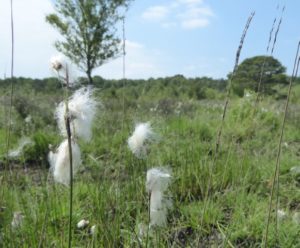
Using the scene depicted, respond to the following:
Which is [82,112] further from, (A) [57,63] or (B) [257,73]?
(B) [257,73]

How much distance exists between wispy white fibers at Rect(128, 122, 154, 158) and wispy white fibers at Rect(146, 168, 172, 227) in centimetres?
33

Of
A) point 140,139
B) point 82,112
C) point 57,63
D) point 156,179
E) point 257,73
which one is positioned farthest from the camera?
point 257,73

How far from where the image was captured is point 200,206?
8.63ft

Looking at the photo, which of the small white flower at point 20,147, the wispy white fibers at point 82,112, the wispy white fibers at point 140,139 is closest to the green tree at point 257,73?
the wispy white fibers at point 140,139

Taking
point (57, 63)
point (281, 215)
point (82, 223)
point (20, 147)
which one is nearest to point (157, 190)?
point (57, 63)

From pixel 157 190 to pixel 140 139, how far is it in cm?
55

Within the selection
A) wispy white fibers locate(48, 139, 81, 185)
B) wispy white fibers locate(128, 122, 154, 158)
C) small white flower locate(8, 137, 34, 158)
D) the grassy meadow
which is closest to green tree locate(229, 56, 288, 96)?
the grassy meadow

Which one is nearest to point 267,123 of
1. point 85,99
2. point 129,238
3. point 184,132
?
point 184,132

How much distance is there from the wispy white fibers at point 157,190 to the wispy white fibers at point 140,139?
1.08 ft

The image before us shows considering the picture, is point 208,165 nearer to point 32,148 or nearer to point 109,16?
point 32,148

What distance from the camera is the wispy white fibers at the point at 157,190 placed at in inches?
62.2

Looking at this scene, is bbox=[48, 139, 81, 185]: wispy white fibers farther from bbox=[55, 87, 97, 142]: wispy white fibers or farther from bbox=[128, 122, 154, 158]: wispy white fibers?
bbox=[128, 122, 154, 158]: wispy white fibers

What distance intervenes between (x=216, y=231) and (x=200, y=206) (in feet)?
0.72

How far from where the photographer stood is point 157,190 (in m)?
1.67
